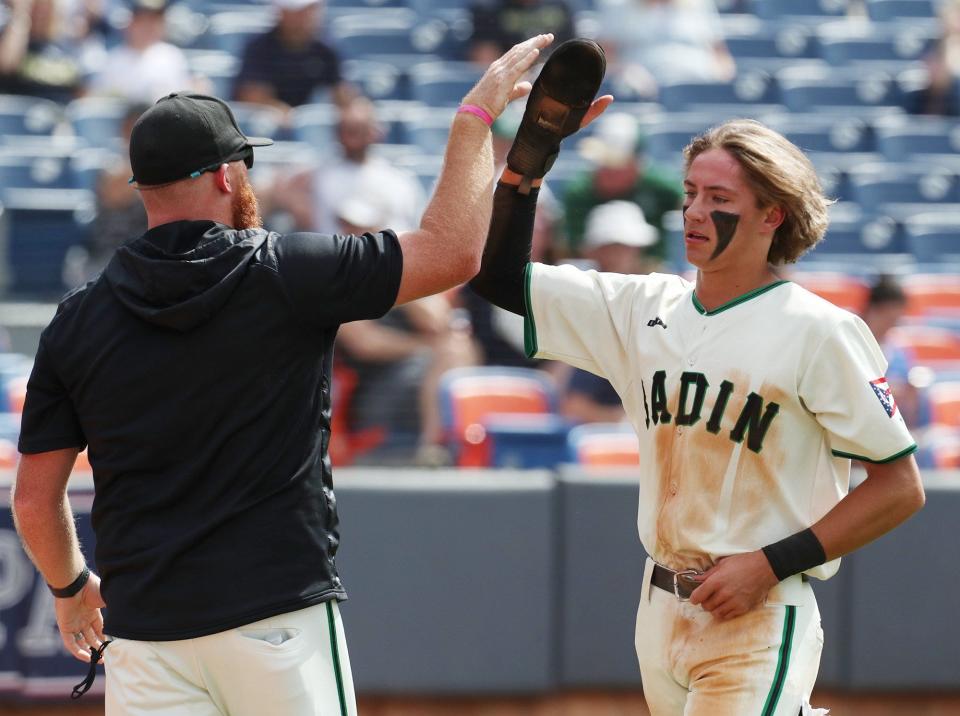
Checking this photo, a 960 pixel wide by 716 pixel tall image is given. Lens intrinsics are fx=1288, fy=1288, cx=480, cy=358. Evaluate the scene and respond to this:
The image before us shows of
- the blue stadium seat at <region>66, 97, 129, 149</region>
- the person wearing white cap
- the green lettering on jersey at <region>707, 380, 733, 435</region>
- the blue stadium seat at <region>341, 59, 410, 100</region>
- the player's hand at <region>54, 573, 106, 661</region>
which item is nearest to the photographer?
the green lettering on jersey at <region>707, 380, 733, 435</region>

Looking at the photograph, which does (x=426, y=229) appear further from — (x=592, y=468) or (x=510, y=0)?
(x=510, y=0)

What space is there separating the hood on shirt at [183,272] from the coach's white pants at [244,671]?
0.58 metres

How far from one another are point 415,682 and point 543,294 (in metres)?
2.31

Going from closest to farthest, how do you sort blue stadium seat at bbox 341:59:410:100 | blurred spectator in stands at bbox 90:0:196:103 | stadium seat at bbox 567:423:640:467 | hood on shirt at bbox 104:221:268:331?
hood on shirt at bbox 104:221:268:331, stadium seat at bbox 567:423:640:467, blurred spectator in stands at bbox 90:0:196:103, blue stadium seat at bbox 341:59:410:100

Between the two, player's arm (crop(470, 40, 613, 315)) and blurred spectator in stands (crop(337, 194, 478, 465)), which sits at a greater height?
player's arm (crop(470, 40, 613, 315))

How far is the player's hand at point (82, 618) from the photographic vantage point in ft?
8.71

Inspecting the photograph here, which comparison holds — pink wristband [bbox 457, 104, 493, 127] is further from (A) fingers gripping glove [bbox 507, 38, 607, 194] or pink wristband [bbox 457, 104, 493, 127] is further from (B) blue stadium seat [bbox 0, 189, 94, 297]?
(B) blue stadium seat [bbox 0, 189, 94, 297]

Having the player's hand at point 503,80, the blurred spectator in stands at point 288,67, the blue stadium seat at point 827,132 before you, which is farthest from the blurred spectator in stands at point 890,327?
the player's hand at point 503,80

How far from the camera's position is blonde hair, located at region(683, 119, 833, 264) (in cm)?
256

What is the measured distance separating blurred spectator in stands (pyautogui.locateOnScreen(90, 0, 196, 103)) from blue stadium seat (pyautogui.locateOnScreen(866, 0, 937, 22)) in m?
5.40

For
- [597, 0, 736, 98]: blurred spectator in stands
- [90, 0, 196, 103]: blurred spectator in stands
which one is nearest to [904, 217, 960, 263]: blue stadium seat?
[597, 0, 736, 98]: blurred spectator in stands

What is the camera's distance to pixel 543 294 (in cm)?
281

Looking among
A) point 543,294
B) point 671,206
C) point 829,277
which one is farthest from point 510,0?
point 543,294

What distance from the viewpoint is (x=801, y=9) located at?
10.1 m
